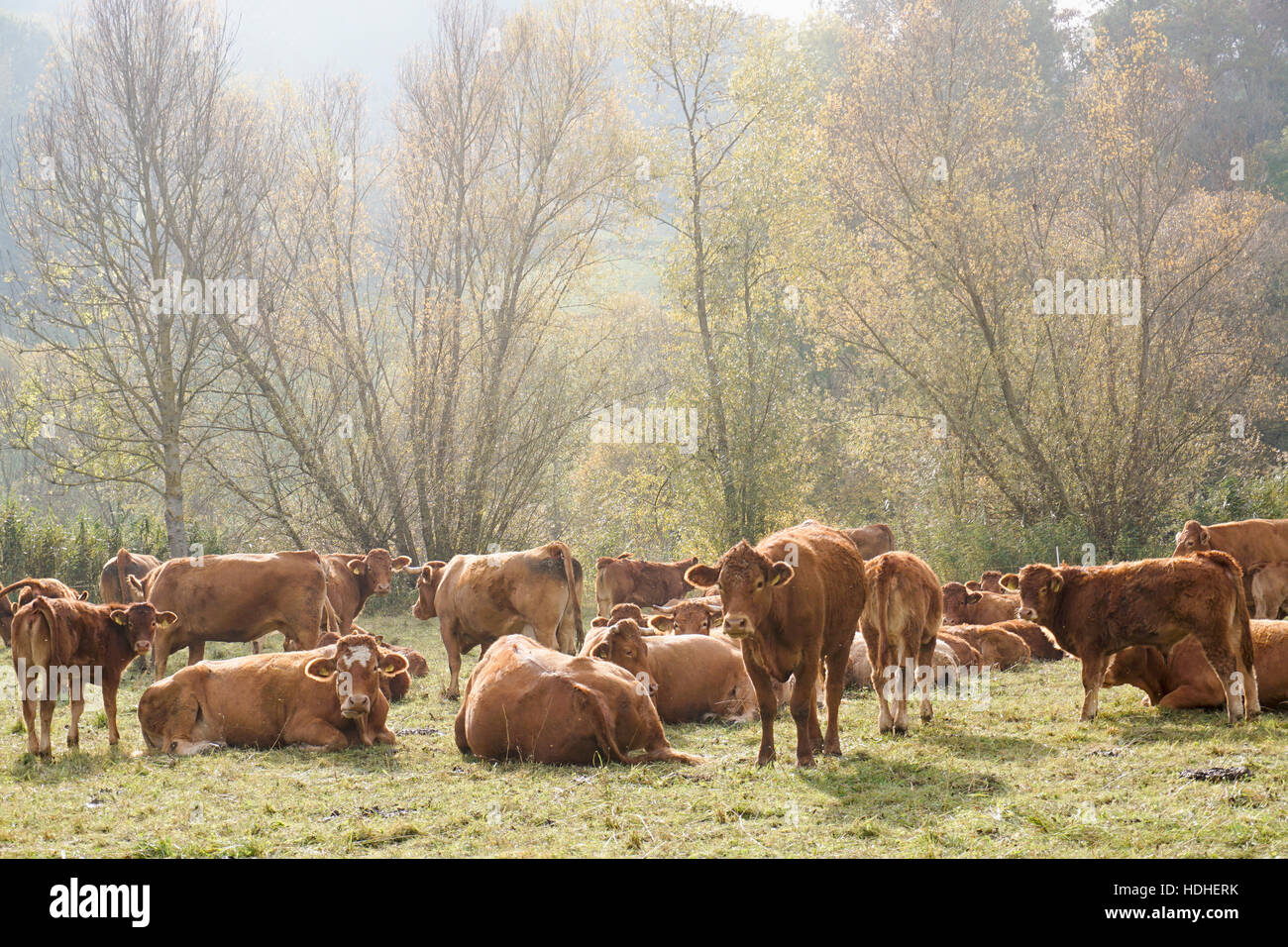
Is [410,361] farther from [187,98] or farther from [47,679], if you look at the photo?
[47,679]

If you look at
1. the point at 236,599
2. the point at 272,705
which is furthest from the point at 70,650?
the point at 236,599

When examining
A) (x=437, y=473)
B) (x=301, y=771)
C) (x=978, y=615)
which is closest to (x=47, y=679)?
(x=301, y=771)

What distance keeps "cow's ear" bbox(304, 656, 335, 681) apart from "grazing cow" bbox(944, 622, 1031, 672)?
261 inches

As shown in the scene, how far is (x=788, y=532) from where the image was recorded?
25.5ft

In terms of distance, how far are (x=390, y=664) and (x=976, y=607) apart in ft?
26.8

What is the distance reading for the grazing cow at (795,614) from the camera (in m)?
6.82

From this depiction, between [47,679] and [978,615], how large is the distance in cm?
1074

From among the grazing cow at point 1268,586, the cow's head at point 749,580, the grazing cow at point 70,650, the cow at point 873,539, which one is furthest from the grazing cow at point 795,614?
the cow at point 873,539

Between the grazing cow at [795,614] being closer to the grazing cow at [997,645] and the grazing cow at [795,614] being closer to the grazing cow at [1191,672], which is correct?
the grazing cow at [1191,672]

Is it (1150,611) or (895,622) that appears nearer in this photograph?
(1150,611)

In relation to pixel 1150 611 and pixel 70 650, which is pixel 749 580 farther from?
pixel 70 650

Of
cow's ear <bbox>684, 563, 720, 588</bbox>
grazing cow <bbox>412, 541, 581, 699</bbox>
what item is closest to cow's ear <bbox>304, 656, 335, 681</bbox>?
cow's ear <bbox>684, 563, 720, 588</bbox>

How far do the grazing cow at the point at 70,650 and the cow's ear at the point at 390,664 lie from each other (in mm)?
1871

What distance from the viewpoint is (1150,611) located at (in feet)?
26.2
